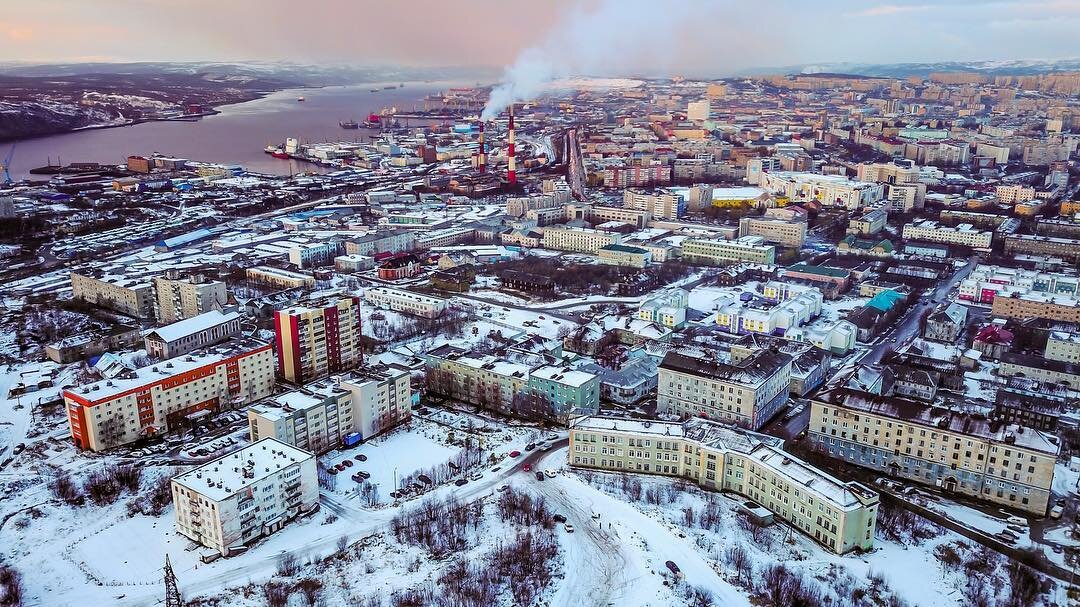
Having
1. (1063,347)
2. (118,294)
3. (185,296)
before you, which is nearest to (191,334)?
(185,296)

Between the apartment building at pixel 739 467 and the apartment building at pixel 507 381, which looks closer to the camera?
the apartment building at pixel 739 467

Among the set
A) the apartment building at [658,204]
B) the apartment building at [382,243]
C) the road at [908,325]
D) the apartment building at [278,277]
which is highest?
the apartment building at [658,204]

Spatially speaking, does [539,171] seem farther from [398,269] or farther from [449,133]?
[398,269]

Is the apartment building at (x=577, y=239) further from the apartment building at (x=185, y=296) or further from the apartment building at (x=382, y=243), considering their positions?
the apartment building at (x=185, y=296)

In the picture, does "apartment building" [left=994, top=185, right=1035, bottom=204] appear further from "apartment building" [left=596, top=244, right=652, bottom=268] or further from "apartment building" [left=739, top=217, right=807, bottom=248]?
"apartment building" [left=596, top=244, right=652, bottom=268]

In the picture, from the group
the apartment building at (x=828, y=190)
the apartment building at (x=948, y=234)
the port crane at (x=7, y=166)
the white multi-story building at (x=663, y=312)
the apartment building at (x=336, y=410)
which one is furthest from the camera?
the port crane at (x=7, y=166)

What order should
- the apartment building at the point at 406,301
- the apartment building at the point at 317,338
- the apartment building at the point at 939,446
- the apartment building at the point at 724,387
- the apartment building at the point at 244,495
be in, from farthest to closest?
the apartment building at the point at 406,301, the apartment building at the point at 317,338, the apartment building at the point at 724,387, the apartment building at the point at 939,446, the apartment building at the point at 244,495

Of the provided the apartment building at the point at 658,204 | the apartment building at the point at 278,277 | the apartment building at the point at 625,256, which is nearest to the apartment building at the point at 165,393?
the apartment building at the point at 278,277
